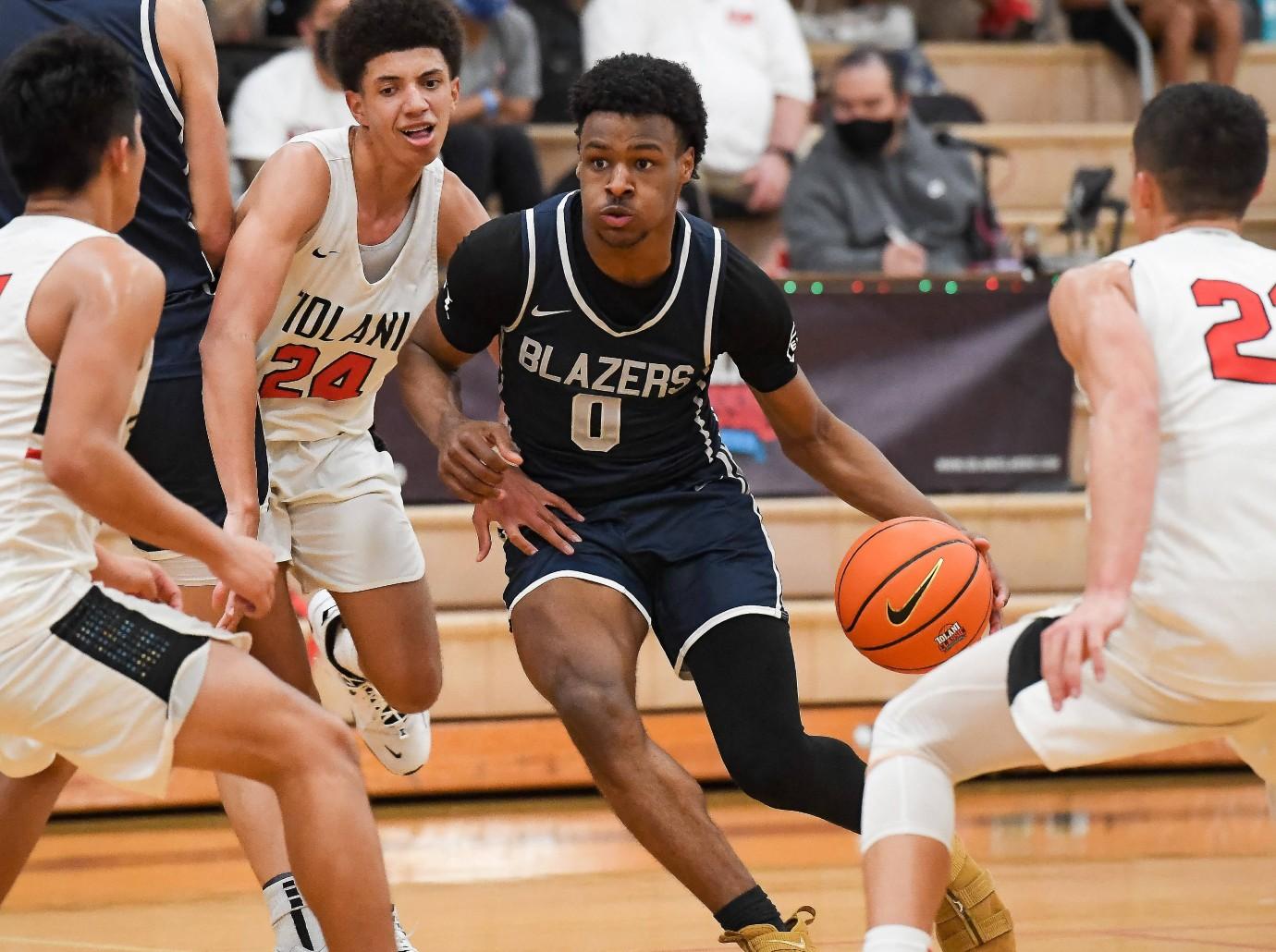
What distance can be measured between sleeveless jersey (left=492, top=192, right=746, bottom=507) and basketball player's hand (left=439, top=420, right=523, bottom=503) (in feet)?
0.66

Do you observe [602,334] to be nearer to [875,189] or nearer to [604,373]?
[604,373]

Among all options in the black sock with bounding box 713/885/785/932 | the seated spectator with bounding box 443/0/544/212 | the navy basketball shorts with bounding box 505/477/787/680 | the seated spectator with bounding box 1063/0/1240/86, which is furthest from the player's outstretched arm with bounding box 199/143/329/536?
the seated spectator with bounding box 1063/0/1240/86

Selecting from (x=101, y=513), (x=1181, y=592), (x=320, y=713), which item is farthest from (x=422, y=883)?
(x=1181, y=592)

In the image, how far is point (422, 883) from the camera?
5074mm

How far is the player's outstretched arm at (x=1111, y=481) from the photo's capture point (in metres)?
2.66

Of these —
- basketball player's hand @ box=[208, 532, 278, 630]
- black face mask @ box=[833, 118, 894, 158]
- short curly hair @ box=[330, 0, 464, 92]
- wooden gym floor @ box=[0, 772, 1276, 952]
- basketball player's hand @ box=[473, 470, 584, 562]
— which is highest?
short curly hair @ box=[330, 0, 464, 92]

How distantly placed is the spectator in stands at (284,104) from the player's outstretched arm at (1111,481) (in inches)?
185

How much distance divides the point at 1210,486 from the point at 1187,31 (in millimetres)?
6851

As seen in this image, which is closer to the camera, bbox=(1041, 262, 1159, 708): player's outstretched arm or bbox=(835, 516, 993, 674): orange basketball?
bbox=(1041, 262, 1159, 708): player's outstretched arm

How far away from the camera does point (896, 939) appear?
2.79 meters

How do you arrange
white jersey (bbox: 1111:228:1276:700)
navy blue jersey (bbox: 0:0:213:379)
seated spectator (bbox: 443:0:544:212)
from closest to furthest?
white jersey (bbox: 1111:228:1276:700)
navy blue jersey (bbox: 0:0:213:379)
seated spectator (bbox: 443:0:544:212)

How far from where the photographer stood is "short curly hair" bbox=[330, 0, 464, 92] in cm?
386

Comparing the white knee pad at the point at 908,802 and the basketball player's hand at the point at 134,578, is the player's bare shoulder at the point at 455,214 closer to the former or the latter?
the basketball player's hand at the point at 134,578

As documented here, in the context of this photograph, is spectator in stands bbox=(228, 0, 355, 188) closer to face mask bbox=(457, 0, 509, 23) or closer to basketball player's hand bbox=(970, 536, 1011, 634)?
face mask bbox=(457, 0, 509, 23)
